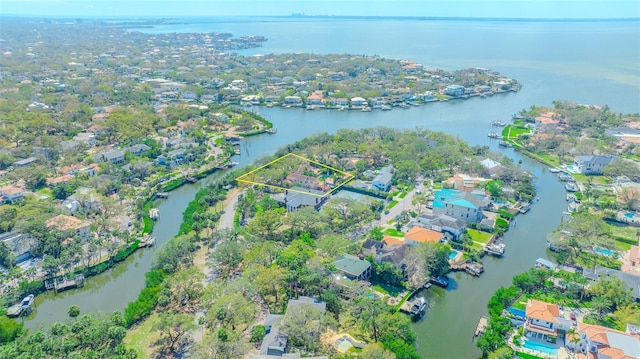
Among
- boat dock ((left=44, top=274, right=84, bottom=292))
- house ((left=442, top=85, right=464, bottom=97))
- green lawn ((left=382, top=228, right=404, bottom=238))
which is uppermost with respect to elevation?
house ((left=442, top=85, right=464, bottom=97))

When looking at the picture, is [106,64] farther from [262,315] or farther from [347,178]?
[262,315]

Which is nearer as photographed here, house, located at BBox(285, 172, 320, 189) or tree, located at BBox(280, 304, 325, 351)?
tree, located at BBox(280, 304, 325, 351)

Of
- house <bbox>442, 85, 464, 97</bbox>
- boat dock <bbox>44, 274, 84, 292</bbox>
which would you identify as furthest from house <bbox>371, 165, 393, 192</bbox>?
house <bbox>442, 85, 464, 97</bbox>

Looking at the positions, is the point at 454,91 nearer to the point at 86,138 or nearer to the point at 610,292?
the point at 86,138

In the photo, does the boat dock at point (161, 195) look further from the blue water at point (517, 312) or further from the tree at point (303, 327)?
the blue water at point (517, 312)

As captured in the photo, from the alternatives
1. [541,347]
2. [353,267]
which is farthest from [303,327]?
[541,347]

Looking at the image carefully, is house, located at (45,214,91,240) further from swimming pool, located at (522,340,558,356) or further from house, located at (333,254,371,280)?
swimming pool, located at (522,340,558,356)

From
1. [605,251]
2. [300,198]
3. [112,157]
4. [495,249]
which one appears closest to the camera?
[605,251]
